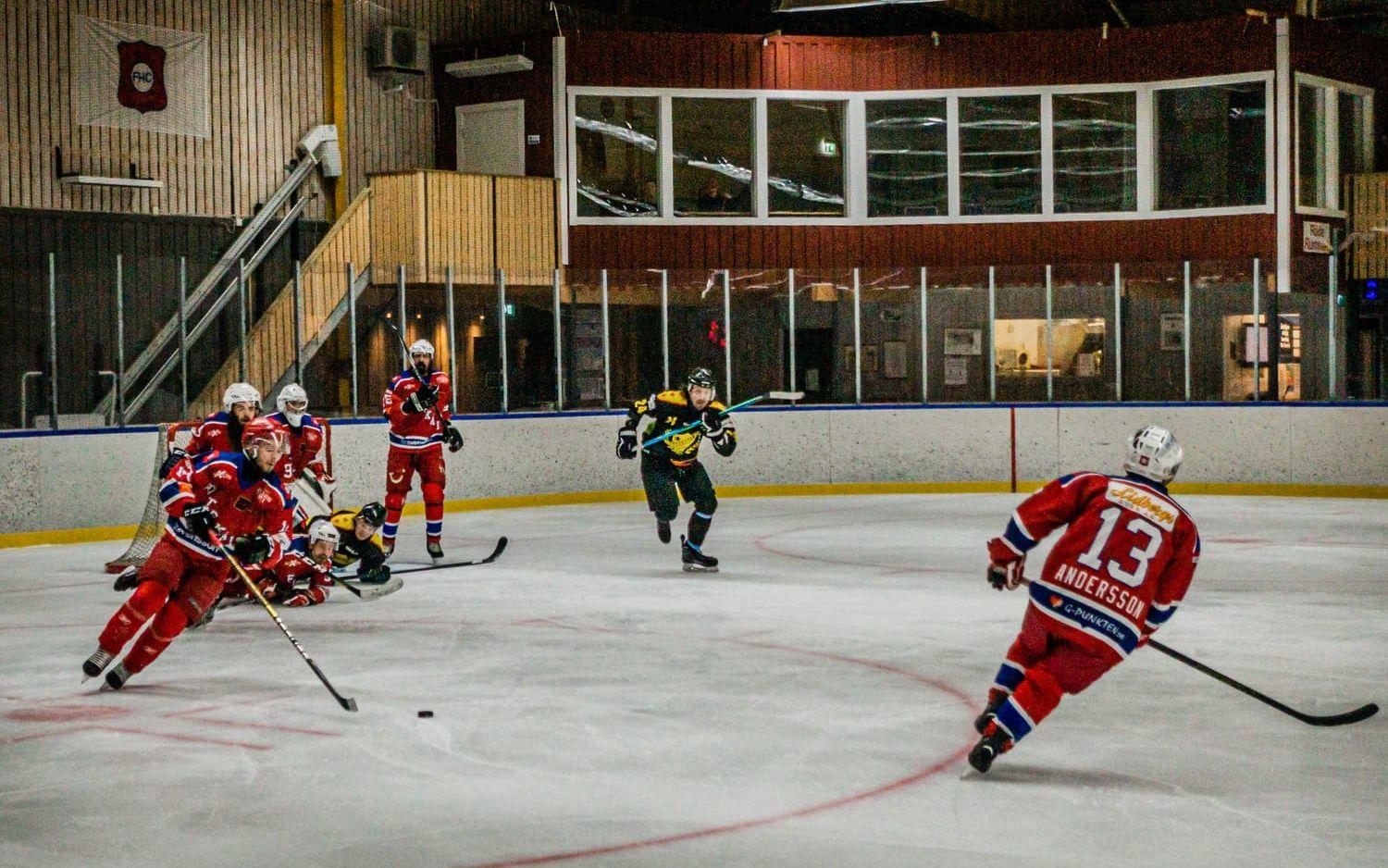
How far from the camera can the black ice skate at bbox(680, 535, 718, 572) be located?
11.2 metres

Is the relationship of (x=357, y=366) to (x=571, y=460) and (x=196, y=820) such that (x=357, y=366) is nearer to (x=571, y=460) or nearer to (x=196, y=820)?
(x=571, y=460)

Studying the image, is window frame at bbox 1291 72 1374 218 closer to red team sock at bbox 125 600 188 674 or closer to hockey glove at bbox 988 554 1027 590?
hockey glove at bbox 988 554 1027 590

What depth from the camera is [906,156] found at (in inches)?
838

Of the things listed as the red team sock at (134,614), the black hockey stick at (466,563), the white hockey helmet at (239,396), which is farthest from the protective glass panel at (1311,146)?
the red team sock at (134,614)

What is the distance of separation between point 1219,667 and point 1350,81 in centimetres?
1620

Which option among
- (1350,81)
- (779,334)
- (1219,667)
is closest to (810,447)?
(779,334)

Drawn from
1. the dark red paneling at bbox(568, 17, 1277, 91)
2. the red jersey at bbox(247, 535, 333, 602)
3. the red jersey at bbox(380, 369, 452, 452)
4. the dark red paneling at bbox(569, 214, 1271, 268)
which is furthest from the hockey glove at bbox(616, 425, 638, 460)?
the dark red paneling at bbox(568, 17, 1277, 91)

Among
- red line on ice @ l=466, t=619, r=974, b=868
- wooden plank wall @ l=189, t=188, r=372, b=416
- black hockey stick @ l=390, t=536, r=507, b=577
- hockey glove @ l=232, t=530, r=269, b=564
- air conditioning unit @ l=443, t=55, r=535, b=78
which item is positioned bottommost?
black hockey stick @ l=390, t=536, r=507, b=577

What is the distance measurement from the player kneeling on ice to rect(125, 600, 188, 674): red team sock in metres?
3.41

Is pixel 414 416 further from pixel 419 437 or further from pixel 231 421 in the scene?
pixel 231 421

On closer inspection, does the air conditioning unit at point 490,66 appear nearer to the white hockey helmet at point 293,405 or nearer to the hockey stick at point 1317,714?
the white hockey helmet at point 293,405

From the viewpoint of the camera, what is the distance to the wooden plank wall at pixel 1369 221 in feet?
68.9

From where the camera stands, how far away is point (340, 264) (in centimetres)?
1825

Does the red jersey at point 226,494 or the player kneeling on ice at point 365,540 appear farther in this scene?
the player kneeling on ice at point 365,540
